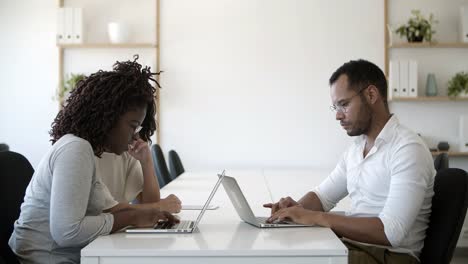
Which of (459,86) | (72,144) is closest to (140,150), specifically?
(72,144)

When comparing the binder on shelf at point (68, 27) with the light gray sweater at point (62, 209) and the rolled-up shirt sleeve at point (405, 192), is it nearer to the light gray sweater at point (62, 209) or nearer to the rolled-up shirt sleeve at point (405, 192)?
the light gray sweater at point (62, 209)

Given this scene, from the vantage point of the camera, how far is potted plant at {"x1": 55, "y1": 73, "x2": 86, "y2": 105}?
5.43 m

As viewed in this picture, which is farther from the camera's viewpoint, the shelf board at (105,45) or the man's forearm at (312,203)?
the shelf board at (105,45)

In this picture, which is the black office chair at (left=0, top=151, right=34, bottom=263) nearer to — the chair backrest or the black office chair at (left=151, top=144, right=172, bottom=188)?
the black office chair at (left=151, top=144, right=172, bottom=188)

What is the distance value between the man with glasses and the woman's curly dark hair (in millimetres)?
648

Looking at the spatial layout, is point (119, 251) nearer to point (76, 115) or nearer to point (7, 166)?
point (76, 115)

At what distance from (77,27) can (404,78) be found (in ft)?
9.67

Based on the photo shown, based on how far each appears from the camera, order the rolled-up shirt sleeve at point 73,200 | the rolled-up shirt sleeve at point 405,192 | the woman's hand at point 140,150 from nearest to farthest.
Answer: the rolled-up shirt sleeve at point 73,200
the rolled-up shirt sleeve at point 405,192
the woman's hand at point 140,150

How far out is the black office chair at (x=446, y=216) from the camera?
197 cm

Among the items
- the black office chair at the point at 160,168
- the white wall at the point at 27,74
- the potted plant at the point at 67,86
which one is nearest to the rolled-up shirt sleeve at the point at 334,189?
the black office chair at the point at 160,168

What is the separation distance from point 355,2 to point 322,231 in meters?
3.95

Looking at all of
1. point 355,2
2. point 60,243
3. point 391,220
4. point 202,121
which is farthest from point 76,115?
point 355,2

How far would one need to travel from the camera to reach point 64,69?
18.4 feet

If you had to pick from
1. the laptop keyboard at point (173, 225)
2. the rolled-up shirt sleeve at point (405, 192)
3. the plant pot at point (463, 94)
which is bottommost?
the laptop keyboard at point (173, 225)
